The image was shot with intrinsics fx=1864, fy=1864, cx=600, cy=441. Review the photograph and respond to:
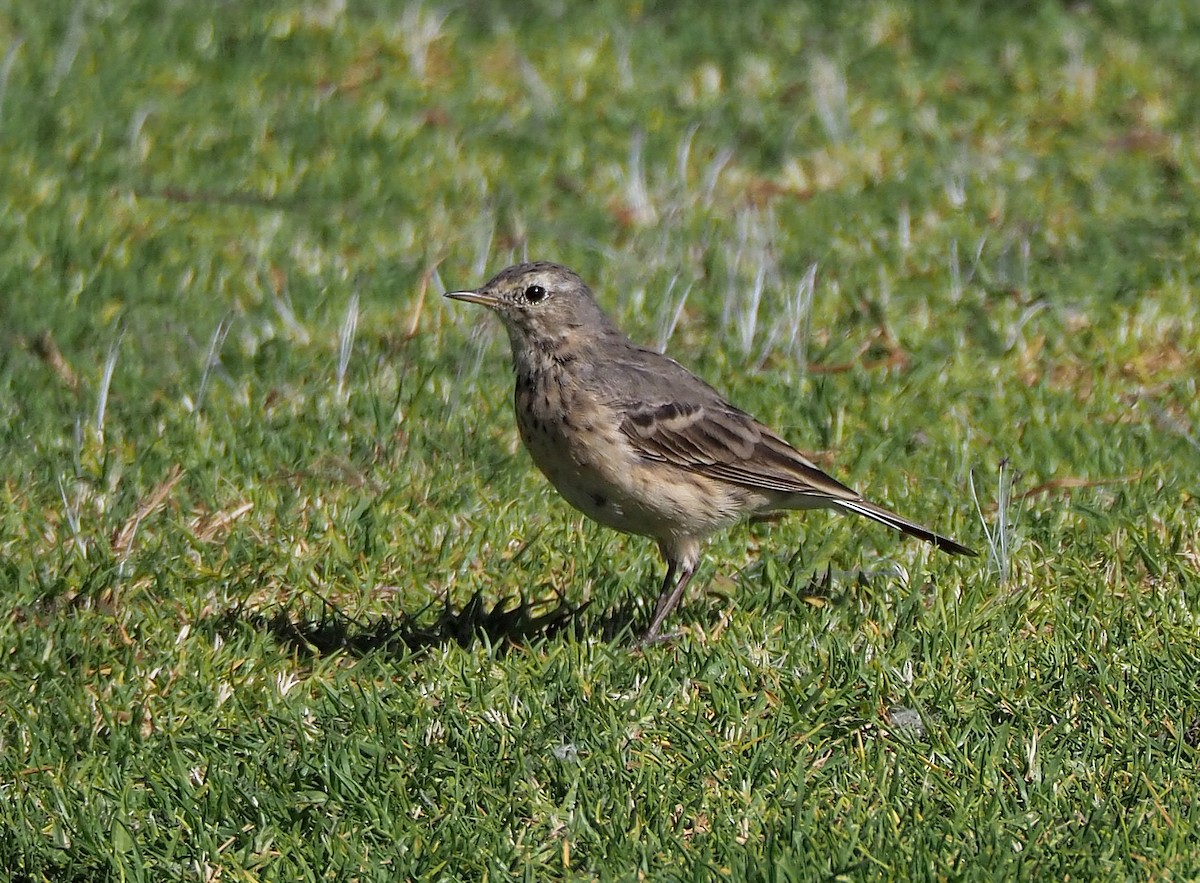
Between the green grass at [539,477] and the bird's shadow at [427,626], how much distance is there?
25mm

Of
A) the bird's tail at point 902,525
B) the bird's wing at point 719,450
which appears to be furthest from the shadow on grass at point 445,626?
the bird's wing at point 719,450

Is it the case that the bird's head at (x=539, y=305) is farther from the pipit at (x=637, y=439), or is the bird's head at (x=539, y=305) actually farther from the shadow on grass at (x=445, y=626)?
the shadow on grass at (x=445, y=626)

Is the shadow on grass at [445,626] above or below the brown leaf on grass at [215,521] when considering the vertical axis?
below

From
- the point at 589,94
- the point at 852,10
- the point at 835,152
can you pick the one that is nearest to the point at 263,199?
the point at 589,94

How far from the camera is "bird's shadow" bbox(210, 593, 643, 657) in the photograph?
6.30m

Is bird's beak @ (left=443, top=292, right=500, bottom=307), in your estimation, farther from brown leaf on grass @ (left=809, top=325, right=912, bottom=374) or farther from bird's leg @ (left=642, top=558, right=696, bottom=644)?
brown leaf on grass @ (left=809, top=325, right=912, bottom=374)

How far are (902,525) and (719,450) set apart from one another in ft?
2.31

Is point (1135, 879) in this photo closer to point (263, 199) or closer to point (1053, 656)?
point (1053, 656)

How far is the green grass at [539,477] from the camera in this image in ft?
17.3

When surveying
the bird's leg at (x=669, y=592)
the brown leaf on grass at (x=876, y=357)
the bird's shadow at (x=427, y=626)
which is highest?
the brown leaf on grass at (x=876, y=357)

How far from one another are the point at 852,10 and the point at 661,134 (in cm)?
212

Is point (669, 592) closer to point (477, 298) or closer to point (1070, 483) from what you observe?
point (477, 298)

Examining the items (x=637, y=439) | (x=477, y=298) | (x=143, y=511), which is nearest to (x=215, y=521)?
(x=143, y=511)

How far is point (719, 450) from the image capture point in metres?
6.68
